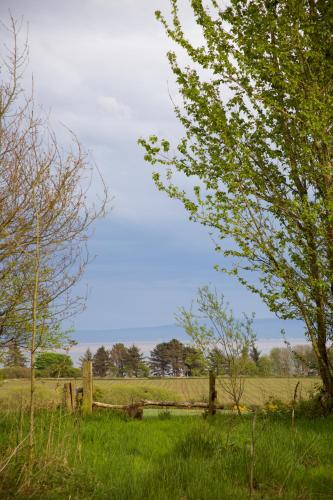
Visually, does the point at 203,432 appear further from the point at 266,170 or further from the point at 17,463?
the point at 266,170

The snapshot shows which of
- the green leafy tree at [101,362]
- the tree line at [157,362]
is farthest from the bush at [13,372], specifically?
the green leafy tree at [101,362]

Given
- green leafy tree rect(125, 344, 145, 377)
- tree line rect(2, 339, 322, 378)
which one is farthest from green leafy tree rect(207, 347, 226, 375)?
green leafy tree rect(125, 344, 145, 377)

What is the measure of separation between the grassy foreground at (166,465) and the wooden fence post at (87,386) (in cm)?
370

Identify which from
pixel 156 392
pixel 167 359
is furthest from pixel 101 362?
pixel 156 392

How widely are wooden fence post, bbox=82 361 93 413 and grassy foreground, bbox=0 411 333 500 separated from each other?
3697mm

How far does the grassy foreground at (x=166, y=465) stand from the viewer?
19.0 ft

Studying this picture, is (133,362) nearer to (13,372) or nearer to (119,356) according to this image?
(119,356)

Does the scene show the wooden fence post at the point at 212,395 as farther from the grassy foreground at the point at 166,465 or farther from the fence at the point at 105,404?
the grassy foreground at the point at 166,465

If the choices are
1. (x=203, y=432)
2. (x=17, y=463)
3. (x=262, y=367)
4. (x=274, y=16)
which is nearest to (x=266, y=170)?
(x=274, y=16)

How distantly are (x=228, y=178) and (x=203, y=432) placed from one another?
5656 millimetres

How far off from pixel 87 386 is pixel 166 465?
764cm

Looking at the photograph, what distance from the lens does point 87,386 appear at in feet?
47.0

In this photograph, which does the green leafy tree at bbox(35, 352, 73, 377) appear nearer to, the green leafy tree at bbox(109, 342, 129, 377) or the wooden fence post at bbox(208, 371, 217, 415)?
the wooden fence post at bbox(208, 371, 217, 415)

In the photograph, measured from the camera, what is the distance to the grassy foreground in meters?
5.79
